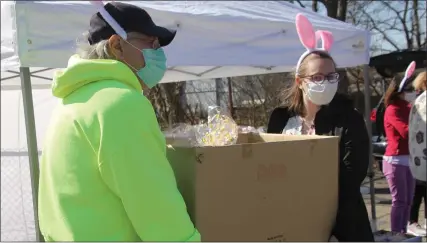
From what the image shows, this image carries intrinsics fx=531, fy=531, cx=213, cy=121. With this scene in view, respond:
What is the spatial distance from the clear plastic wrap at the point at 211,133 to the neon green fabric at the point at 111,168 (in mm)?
414

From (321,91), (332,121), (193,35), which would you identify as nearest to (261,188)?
(332,121)

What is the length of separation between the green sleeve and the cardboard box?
0.31m

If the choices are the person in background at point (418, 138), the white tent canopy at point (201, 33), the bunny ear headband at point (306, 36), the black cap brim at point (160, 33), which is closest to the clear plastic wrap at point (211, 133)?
the black cap brim at point (160, 33)

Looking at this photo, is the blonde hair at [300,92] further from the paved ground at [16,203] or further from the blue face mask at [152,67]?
the paved ground at [16,203]

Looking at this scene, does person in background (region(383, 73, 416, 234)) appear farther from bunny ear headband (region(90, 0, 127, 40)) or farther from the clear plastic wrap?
bunny ear headband (region(90, 0, 127, 40))

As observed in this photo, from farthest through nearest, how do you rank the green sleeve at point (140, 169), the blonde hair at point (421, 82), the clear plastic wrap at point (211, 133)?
1. the blonde hair at point (421, 82)
2. the clear plastic wrap at point (211, 133)
3. the green sleeve at point (140, 169)

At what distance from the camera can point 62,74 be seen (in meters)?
1.35

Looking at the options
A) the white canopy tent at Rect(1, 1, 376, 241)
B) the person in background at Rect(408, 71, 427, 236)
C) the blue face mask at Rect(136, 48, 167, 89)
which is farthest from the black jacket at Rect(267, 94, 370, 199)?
the person in background at Rect(408, 71, 427, 236)

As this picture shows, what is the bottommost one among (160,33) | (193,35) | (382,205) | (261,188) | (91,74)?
(382,205)

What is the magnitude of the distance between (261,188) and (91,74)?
650mm

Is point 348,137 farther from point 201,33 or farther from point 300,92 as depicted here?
point 201,33

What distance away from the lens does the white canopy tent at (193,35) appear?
10.1ft

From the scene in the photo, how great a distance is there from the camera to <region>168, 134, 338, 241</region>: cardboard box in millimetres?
1552

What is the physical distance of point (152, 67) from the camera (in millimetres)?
1570
